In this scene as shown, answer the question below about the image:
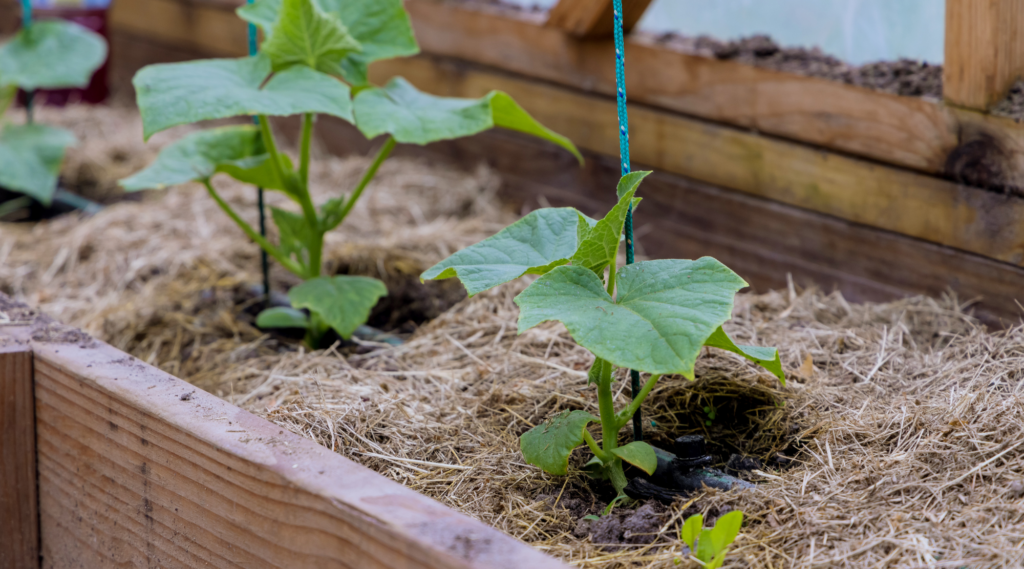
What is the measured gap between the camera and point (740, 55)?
5.87 ft

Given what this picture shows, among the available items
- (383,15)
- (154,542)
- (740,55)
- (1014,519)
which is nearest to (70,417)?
(154,542)

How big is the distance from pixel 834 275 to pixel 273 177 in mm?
1075

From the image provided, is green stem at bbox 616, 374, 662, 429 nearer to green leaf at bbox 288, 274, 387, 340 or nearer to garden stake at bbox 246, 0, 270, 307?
green leaf at bbox 288, 274, 387, 340

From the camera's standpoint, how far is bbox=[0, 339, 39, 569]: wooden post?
115 centimetres

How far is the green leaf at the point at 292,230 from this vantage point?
1.51 meters

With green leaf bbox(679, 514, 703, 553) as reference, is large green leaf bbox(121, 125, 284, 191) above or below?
above

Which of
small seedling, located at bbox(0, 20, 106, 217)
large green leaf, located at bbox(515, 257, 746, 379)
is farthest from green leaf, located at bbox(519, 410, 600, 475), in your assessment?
small seedling, located at bbox(0, 20, 106, 217)

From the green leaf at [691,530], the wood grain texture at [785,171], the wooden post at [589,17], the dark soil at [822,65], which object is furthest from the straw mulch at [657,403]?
the wooden post at [589,17]

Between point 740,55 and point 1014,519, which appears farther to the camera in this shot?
point 740,55

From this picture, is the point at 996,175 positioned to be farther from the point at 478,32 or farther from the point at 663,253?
the point at 478,32

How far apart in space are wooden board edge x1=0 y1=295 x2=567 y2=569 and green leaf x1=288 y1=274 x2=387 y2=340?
1.12 ft

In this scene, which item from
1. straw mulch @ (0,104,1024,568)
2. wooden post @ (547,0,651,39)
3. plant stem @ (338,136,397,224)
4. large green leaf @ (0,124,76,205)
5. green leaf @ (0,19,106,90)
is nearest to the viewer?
straw mulch @ (0,104,1024,568)

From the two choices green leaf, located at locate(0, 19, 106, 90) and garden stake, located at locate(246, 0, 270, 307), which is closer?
garden stake, located at locate(246, 0, 270, 307)

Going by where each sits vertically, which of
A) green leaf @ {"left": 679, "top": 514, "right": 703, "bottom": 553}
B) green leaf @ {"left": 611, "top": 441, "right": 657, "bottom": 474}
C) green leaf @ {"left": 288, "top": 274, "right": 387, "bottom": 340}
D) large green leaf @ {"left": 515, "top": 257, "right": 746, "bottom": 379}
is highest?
large green leaf @ {"left": 515, "top": 257, "right": 746, "bottom": 379}
